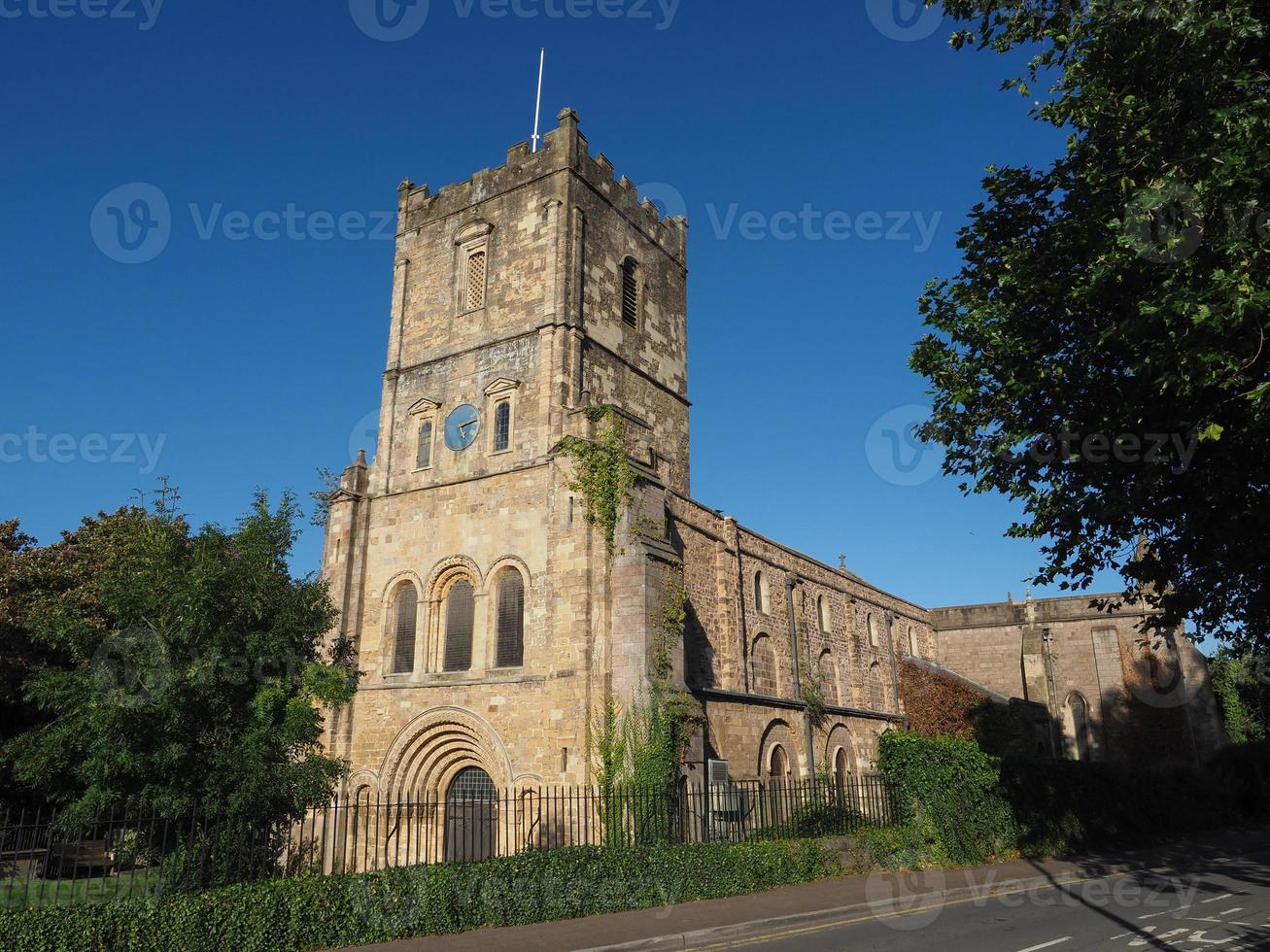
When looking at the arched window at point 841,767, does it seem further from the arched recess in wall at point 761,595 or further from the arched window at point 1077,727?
the arched window at point 1077,727

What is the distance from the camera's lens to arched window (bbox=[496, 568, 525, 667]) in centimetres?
2097

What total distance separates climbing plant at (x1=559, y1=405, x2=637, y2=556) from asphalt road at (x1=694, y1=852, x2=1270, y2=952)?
9058 mm

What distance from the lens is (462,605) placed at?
22.5m

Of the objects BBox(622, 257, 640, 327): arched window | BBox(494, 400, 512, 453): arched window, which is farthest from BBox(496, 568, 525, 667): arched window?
BBox(622, 257, 640, 327): arched window

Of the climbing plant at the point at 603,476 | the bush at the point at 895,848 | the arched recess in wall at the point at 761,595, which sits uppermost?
the climbing plant at the point at 603,476

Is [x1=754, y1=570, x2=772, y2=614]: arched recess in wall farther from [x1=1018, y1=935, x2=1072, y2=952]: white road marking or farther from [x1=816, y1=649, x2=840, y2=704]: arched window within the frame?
[x1=1018, y1=935, x2=1072, y2=952]: white road marking

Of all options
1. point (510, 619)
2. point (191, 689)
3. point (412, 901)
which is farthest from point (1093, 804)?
point (191, 689)

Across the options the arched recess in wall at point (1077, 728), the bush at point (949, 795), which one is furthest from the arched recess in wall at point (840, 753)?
the arched recess in wall at point (1077, 728)

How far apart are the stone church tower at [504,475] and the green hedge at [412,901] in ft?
14.2

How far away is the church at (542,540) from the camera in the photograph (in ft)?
65.4

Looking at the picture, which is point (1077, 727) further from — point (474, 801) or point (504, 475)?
point (504, 475)

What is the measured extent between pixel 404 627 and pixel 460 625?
1.93m

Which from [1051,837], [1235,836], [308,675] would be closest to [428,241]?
[308,675]

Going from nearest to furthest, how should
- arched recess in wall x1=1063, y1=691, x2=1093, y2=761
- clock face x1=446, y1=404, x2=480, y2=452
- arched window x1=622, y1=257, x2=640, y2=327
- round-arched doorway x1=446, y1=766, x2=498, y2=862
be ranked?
round-arched doorway x1=446, y1=766, x2=498, y2=862 → clock face x1=446, y1=404, x2=480, y2=452 → arched window x1=622, y1=257, x2=640, y2=327 → arched recess in wall x1=1063, y1=691, x2=1093, y2=761
